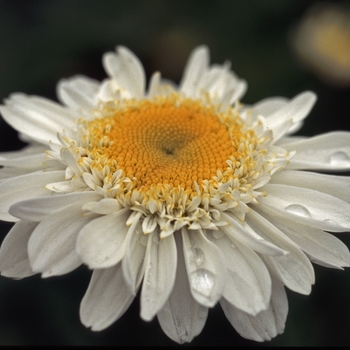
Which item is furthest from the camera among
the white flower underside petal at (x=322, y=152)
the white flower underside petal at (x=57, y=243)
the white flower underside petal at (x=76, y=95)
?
the white flower underside petal at (x=76, y=95)

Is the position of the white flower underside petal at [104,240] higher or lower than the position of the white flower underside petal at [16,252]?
higher

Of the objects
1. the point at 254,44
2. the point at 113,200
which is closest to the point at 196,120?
the point at 113,200

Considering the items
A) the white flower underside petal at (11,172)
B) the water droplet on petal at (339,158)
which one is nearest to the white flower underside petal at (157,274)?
the white flower underside petal at (11,172)

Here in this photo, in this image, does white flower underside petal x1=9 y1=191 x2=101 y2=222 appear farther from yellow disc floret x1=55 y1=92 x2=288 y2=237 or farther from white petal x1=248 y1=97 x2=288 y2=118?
white petal x1=248 y1=97 x2=288 y2=118

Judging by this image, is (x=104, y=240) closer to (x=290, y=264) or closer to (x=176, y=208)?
(x=176, y=208)

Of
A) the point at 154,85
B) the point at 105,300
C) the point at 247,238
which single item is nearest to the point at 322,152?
the point at 247,238

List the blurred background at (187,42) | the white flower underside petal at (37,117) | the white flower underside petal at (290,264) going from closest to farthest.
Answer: the white flower underside petal at (290,264) → the white flower underside petal at (37,117) → the blurred background at (187,42)

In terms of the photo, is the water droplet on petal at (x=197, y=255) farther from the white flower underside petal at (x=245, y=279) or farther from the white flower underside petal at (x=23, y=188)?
the white flower underside petal at (x=23, y=188)
